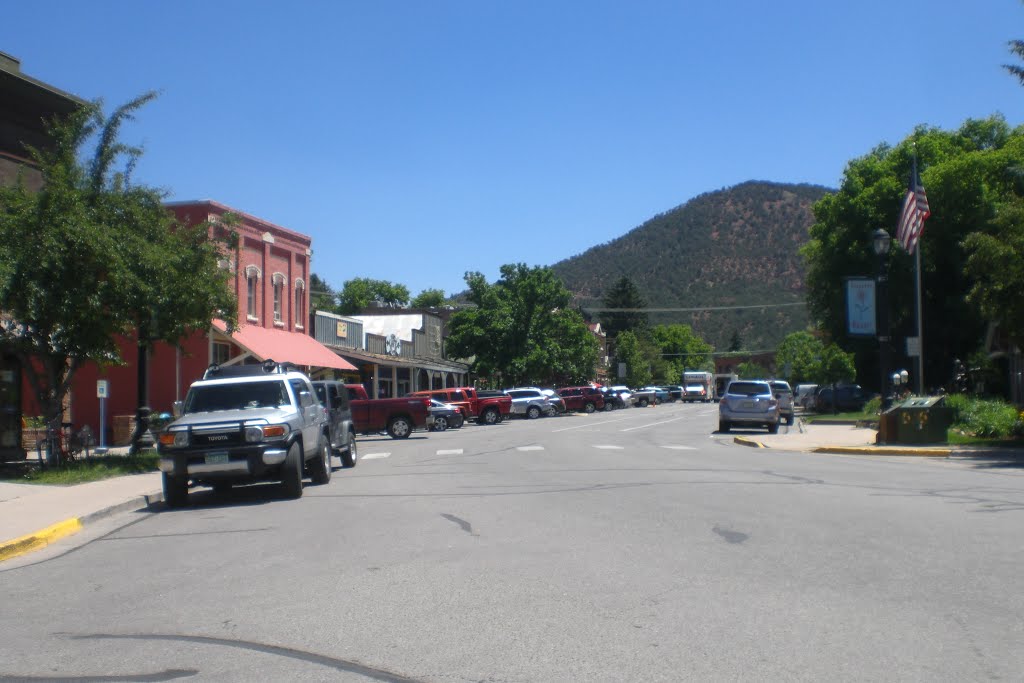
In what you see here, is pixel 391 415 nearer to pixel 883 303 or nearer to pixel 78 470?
pixel 78 470

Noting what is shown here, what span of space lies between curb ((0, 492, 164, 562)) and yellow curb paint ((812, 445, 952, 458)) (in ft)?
52.0

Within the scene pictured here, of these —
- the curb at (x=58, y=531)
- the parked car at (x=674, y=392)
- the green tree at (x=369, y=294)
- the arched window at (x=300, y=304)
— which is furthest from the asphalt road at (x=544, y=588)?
the green tree at (x=369, y=294)

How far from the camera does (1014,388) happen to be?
3881 cm

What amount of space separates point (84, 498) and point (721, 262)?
453 feet

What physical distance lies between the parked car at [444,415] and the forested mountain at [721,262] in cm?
10337

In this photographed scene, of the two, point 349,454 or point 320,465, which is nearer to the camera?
point 320,465

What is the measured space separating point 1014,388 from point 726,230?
382ft

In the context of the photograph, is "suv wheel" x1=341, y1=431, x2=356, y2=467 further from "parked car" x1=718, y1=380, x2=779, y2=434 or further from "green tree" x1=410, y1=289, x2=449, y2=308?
"green tree" x1=410, y1=289, x2=449, y2=308

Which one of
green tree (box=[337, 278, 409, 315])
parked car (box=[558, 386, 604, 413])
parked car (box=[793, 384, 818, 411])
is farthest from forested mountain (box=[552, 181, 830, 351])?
parked car (box=[558, 386, 604, 413])

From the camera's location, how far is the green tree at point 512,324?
62.3 metres

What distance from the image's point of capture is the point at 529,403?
186 feet

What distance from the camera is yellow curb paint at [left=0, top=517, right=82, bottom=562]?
1115 cm

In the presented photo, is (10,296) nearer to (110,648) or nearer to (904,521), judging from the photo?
(110,648)

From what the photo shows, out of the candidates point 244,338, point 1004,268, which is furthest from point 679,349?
point 1004,268
